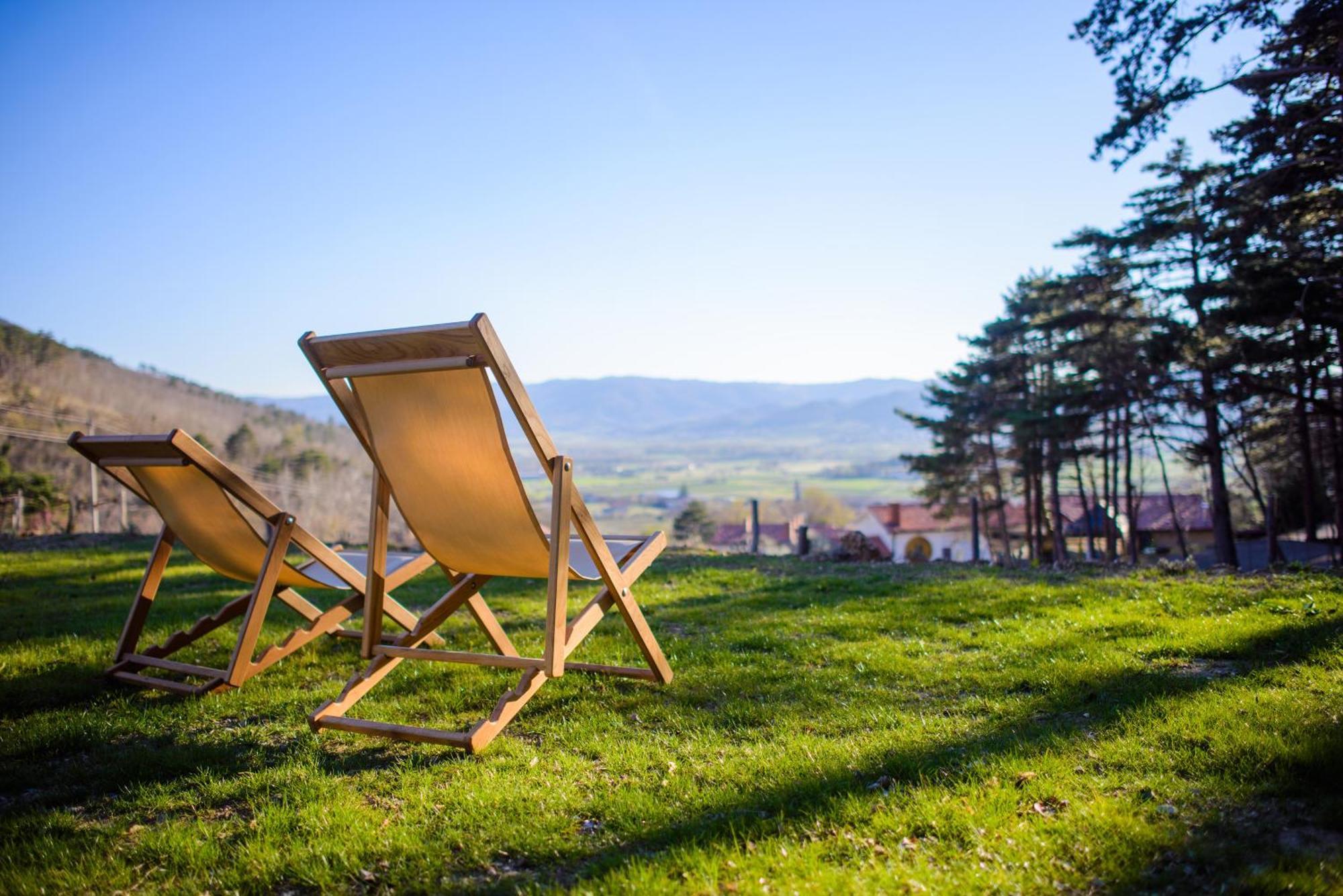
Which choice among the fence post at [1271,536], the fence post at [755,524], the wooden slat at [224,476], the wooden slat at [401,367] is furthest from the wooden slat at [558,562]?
the fence post at [1271,536]

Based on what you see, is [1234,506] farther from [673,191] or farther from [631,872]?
[631,872]

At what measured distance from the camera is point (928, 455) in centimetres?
3312

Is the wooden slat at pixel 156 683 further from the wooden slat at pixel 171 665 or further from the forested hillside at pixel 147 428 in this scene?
the forested hillside at pixel 147 428

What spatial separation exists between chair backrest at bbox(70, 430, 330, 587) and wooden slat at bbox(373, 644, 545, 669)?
0.94 metres

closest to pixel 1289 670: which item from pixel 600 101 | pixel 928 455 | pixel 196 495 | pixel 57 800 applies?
pixel 57 800

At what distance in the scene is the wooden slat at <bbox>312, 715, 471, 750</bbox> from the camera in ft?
9.94

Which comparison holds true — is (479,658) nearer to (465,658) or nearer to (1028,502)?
(465,658)

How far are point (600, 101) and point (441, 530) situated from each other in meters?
32.2

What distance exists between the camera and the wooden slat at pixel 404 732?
3029 millimetres

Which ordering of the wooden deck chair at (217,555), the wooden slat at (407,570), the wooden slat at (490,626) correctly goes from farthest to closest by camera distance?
the wooden slat at (490,626) < the wooden slat at (407,570) < the wooden deck chair at (217,555)

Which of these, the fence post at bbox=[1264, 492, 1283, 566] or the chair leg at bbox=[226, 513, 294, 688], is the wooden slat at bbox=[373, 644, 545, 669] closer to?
the chair leg at bbox=[226, 513, 294, 688]

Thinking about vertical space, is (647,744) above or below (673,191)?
below

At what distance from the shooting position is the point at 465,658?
11.1 ft

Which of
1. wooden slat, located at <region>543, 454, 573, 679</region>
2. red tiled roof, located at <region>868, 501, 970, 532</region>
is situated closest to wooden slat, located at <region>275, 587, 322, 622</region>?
wooden slat, located at <region>543, 454, 573, 679</region>
